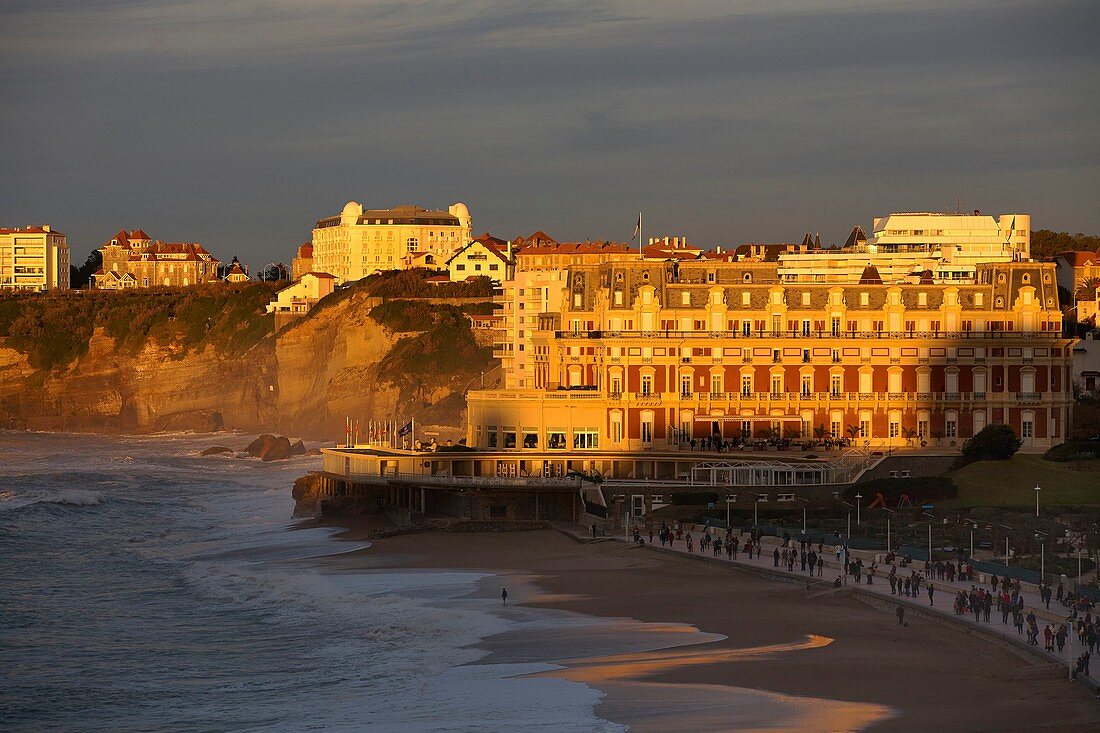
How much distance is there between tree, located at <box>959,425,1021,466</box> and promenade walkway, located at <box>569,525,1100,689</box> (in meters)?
15.1

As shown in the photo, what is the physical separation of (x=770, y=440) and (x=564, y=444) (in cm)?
1020

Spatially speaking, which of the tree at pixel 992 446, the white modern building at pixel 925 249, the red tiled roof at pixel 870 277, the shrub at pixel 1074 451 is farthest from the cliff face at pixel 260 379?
the shrub at pixel 1074 451

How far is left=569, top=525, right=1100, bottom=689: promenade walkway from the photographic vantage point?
4562 cm

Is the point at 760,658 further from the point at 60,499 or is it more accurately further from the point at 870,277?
the point at 60,499

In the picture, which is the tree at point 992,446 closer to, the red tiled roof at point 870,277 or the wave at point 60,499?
the red tiled roof at point 870,277

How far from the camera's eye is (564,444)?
88875 mm

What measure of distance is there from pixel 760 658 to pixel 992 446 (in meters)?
35.7

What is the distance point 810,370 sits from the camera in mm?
89000

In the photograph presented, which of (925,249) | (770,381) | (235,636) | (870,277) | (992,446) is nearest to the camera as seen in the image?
(235,636)

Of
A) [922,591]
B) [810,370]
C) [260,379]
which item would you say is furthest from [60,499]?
[260,379]

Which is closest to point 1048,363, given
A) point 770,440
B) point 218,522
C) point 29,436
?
point 770,440

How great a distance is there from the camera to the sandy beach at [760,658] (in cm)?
4134

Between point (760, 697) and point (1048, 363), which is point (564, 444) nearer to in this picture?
point (1048, 363)

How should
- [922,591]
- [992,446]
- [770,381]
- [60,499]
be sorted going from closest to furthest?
[922,591] → [992,446] → [770,381] → [60,499]
